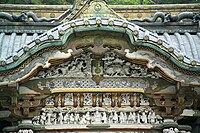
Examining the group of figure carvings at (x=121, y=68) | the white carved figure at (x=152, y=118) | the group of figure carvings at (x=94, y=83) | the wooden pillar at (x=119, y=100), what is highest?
the group of figure carvings at (x=121, y=68)

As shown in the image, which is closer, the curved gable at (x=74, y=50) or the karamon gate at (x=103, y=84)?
the curved gable at (x=74, y=50)

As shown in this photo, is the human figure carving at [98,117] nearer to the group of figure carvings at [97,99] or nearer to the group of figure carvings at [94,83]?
the group of figure carvings at [97,99]

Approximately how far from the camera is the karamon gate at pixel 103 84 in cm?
622

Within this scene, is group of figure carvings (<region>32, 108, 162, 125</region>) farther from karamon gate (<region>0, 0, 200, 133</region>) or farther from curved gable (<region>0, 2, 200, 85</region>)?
curved gable (<region>0, 2, 200, 85</region>)

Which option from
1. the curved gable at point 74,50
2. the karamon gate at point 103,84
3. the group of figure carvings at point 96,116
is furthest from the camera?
the group of figure carvings at point 96,116

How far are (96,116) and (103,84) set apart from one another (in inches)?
17.1

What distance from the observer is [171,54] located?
6168 mm

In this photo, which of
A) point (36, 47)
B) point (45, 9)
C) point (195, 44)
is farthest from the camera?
point (45, 9)

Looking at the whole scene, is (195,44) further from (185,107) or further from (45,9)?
(45,9)

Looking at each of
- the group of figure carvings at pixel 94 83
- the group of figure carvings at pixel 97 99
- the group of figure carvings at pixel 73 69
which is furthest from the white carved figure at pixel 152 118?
the group of figure carvings at pixel 73 69

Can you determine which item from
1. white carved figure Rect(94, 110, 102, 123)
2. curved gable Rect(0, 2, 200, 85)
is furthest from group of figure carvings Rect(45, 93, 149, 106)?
curved gable Rect(0, 2, 200, 85)

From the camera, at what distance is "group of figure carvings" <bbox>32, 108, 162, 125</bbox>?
257 inches

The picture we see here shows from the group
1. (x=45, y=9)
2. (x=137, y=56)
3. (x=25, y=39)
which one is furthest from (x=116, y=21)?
(x=45, y=9)

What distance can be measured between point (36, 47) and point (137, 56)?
1.29 meters
